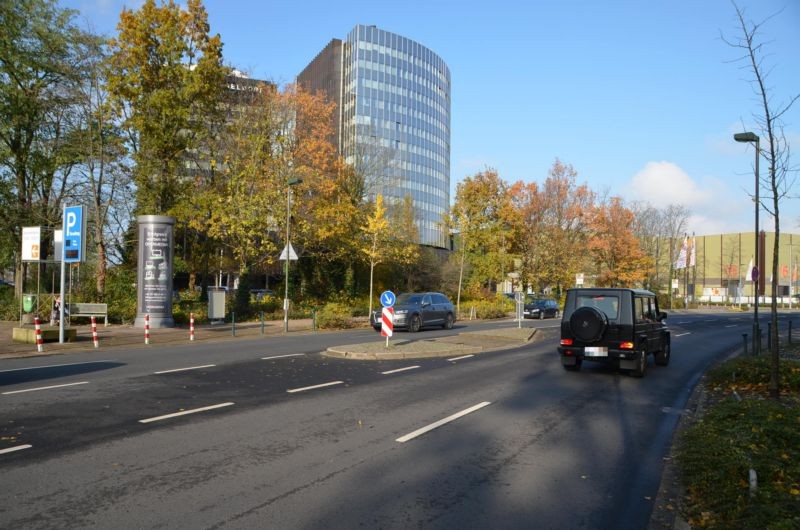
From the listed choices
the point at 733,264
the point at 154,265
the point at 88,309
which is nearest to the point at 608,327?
the point at 154,265

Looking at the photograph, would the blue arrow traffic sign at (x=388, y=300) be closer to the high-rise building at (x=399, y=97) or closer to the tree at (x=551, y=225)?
the tree at (x=551, y=225)

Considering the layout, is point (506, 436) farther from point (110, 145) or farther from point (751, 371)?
point (110, 145)

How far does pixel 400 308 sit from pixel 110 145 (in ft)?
55.7

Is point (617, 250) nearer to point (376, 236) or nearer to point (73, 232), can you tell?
point (376, 236)

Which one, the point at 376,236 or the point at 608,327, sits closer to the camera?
the point at 608,327

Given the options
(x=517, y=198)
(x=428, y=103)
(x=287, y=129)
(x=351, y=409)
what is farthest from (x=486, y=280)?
(x=428, y=103)

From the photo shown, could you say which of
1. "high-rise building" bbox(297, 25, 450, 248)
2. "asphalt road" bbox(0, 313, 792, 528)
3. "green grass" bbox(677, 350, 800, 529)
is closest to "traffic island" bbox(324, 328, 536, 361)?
"asphalt road" bbox(0, 313, 792, 528)

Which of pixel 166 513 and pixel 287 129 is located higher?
pixel 287 129

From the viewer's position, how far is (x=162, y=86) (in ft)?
96.1

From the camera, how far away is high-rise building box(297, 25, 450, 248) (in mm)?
98062

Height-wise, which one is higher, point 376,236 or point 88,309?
point 376,236

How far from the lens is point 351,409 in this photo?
9039mm

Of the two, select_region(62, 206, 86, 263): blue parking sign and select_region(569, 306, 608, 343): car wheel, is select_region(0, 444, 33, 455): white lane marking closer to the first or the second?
select_region(569, 306, 608, 343): car wheel

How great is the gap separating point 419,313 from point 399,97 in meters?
82.7
